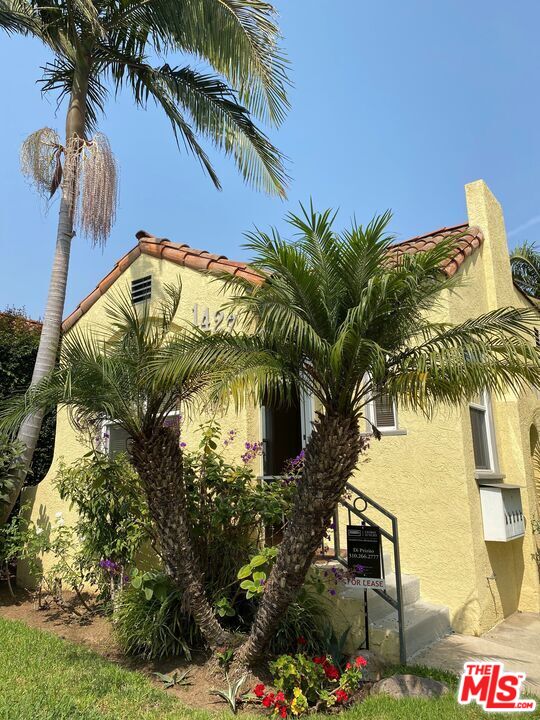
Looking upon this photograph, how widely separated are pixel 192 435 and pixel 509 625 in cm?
518

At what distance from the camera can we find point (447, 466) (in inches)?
267

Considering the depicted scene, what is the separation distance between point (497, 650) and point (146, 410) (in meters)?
4.82

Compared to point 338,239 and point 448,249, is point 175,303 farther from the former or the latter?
point 448,249

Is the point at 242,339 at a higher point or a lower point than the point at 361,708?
higher

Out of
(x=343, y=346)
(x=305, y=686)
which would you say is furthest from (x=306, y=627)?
(x=343, y=346)

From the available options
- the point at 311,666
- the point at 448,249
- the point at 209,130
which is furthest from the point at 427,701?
the point at 209,130

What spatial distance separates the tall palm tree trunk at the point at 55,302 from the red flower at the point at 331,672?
583 cm

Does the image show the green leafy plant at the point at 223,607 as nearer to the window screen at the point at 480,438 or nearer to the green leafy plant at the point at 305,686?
the green leafy plant at the point at 305,686

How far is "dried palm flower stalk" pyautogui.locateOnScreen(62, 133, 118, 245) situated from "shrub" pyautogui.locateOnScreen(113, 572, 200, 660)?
554 cm

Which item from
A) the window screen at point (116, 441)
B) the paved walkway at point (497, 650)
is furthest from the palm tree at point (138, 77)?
the paved walkway at point (497, 650)

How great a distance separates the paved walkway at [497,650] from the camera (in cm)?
530

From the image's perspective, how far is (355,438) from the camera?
452 cm

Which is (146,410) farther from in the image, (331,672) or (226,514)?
(331,672)

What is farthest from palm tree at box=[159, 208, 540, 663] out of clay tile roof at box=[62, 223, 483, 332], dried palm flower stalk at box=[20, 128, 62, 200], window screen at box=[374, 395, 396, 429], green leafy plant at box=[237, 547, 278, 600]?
dried palm flower stalk at box=[20, 128, 62, 200]
